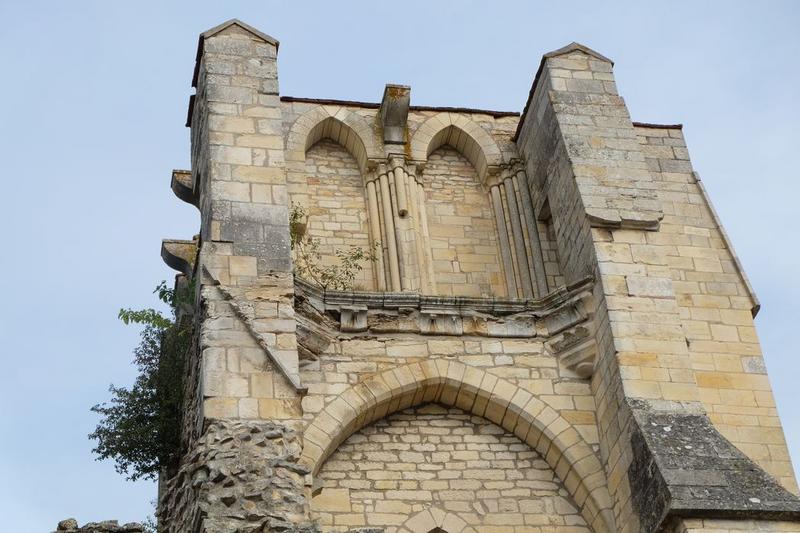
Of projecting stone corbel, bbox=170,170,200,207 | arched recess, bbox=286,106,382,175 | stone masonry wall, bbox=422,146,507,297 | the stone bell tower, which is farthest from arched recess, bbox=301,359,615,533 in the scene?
projecting stone corbel, bbox=170,170,200,207

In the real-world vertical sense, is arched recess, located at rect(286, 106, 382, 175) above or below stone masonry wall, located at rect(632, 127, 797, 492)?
above

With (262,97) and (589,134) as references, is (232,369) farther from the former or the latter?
(589,134)

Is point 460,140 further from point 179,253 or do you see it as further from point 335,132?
point 179,253

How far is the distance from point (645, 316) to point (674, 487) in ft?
6.11

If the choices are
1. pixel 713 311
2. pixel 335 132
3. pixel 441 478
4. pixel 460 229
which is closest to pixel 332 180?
pixel 335 132

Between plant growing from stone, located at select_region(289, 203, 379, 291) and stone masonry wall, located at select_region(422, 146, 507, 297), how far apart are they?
2.31 ft

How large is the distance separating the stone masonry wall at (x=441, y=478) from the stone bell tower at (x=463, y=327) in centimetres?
2

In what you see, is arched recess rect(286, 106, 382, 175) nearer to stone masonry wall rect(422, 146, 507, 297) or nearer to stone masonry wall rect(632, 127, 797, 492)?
stone masonry wall rect(422, 146, 507, 297)

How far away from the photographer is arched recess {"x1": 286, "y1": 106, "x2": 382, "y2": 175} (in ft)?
43.5

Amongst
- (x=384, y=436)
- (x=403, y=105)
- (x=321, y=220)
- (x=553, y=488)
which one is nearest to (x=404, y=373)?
(x=384, y=436)

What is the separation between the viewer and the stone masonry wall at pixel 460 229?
12898 millimetres

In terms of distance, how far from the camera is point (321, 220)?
12969mm

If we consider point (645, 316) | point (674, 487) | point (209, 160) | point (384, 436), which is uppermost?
point (209, 160)

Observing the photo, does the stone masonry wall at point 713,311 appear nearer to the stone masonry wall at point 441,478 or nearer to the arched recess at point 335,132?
the stone masonry wall at point 441,478
